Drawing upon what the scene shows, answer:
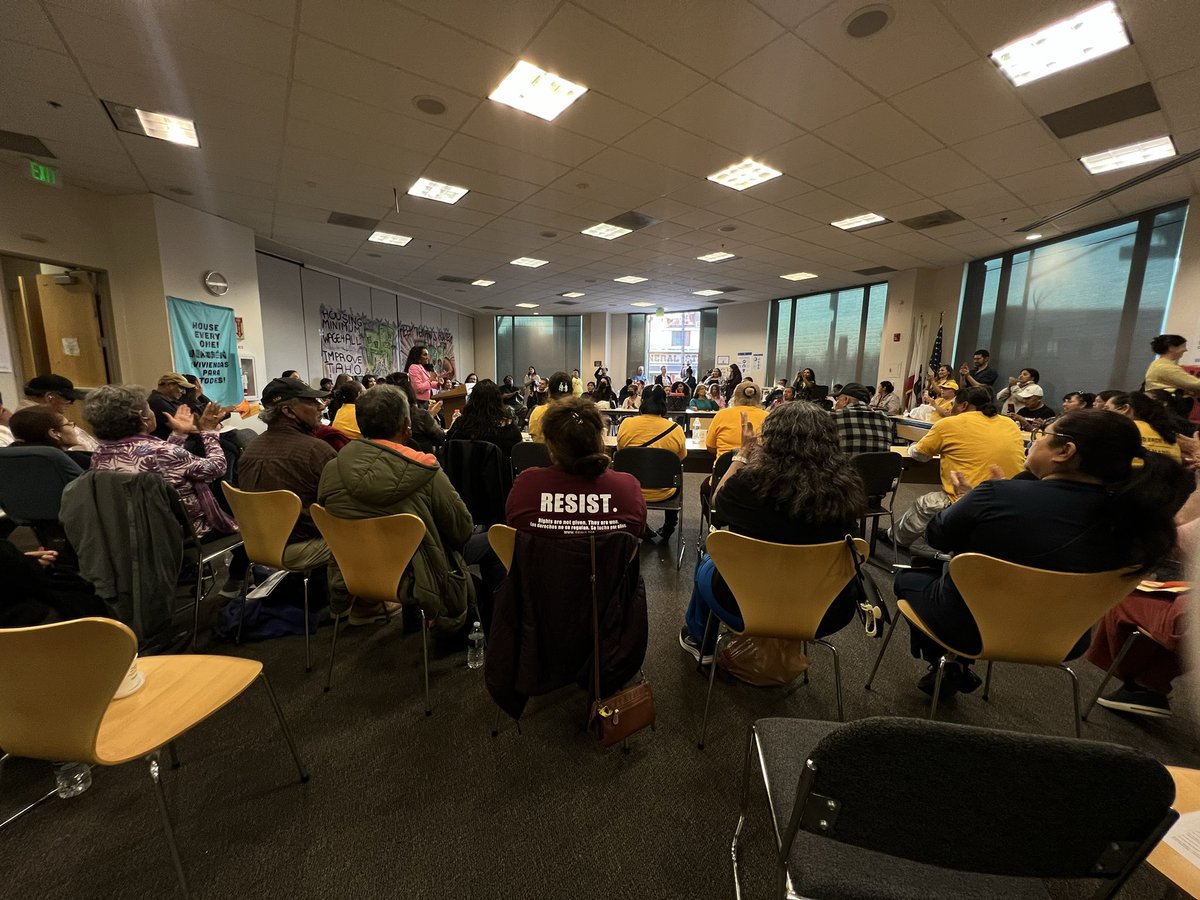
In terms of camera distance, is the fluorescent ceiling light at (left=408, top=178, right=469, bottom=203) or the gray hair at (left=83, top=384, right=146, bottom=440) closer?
the gray hair at (left=83, top=384, right=146, bottom=440)

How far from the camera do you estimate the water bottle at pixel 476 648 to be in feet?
7.18

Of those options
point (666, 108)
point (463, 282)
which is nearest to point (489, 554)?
point (666, 108)

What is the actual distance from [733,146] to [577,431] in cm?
336

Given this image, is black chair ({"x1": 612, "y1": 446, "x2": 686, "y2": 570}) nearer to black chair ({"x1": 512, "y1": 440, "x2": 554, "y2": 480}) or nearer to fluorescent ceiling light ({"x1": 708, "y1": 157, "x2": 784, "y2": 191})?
black chair ({"x1": 512, "y1": 440, "x2": 554, "y2": 480})

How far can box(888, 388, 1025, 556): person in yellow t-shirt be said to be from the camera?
2756 mm

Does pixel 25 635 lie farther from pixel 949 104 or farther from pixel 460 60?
pixel 949 104

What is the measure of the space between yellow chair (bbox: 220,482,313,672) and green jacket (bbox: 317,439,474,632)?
16 centimetres

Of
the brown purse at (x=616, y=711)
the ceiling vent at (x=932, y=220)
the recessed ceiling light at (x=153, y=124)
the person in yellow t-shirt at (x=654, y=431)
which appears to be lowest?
the brown purse at (x=616, y=711)

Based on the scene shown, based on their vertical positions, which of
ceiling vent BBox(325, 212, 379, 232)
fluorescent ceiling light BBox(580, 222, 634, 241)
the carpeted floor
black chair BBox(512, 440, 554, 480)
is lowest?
the carpeted floor

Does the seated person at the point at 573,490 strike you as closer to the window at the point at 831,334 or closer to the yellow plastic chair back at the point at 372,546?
the yellow plastic chair back at the point at 372,546

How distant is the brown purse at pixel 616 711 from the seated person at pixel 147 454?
206 centimetres

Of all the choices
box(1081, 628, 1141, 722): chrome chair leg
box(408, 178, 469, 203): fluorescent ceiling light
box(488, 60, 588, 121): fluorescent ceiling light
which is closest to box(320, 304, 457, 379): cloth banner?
box(408, 178, 469, 203): fluorescent ceiling light

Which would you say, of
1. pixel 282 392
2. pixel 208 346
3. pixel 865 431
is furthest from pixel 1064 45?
pixel 208 346

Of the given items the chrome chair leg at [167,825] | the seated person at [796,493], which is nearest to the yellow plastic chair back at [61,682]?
the chrome chair leg at [167,825]
